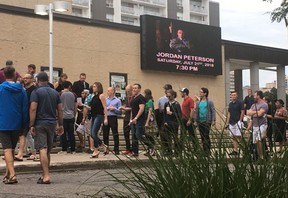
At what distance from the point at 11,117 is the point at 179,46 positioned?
16.9 metres

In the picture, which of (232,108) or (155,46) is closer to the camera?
(232,108)

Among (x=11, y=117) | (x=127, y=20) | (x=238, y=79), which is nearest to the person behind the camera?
(x=11, y=117)

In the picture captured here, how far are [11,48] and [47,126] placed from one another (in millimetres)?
11292

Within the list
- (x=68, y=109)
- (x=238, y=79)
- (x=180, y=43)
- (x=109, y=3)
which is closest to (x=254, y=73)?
(x=238, y=79)

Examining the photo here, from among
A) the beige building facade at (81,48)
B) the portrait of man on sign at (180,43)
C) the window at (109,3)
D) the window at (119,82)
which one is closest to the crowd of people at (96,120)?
the beige building facade at (81,48)

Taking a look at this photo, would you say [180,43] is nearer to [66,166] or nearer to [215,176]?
[66,166]

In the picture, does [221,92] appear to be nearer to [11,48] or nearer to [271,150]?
[11,48]

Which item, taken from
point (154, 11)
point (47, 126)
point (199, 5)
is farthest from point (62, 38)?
point (199, 5)

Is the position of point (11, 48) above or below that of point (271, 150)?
above

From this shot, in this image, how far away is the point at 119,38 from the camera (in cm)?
2247

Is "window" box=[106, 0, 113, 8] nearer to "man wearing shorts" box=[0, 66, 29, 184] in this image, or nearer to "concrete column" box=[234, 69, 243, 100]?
"concrete column" box=[234, 69, 243, 100]

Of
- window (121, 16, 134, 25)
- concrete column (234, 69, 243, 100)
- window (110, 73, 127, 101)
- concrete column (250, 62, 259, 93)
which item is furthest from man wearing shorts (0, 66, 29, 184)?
window (121, 16, 134, 25)

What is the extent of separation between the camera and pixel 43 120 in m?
8.12

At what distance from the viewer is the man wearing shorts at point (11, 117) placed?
798 cm
